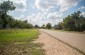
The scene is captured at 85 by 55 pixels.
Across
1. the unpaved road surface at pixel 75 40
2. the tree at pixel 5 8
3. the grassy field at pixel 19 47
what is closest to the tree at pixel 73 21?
the tree at pixel 5 8

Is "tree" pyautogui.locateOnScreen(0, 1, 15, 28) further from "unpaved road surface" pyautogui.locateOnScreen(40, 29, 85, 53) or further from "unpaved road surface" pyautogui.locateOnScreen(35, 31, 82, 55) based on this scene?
"unpaved road surface" pyautogui.locateOnScreen(35, 31, 82, 55)

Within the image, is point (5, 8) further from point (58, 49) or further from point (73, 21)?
point (58, 49)

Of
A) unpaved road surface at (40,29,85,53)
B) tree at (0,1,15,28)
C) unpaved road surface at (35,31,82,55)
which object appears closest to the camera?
unpaved road surface at (35,31,82,55)

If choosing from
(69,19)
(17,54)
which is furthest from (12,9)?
(17,54)

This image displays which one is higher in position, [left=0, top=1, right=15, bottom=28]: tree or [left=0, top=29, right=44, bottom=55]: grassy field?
[left=0, top=1, right=15, bottom=28]: tree

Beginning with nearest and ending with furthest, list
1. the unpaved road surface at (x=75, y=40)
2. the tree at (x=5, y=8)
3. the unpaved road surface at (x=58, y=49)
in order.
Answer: the unpaved road surface at (x=58, y=49) → the unpaved road surface at (x=75, y=40) → the tree at (x=5, y=8)

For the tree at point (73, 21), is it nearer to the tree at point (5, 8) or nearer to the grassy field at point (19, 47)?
the tree at point (5, 8)

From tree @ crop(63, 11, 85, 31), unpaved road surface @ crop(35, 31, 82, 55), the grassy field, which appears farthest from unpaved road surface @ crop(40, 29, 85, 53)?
tree @ crop(63, 11, 85, 31)

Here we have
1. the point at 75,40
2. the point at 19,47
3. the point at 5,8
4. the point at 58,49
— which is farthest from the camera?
the point at 5,8

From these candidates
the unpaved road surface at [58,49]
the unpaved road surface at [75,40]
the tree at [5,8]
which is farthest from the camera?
the tree at [5,8]

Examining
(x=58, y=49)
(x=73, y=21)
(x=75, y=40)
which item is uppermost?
(x=73, y=21)

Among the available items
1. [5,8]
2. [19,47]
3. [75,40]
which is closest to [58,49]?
[19,47]

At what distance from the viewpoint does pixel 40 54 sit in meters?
9.02

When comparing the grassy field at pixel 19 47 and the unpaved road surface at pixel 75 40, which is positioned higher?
the grassy field at pixel 19 47
